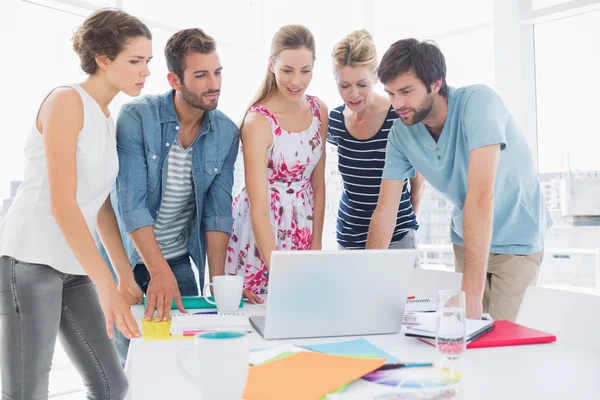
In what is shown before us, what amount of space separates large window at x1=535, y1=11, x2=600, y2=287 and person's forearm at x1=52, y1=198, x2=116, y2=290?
292 cm

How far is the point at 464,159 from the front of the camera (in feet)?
5.90

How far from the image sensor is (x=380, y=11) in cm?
446

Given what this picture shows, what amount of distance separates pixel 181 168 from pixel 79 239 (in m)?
0.61

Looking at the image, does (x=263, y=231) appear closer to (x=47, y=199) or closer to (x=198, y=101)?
(x=198, y=101)

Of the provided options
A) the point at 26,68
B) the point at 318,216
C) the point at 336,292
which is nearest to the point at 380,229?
the point at 318,216

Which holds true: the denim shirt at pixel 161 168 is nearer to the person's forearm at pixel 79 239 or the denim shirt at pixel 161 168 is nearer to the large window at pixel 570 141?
the person's forearm at pixel 79 239

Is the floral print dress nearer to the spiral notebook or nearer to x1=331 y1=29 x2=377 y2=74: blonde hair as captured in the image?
x1=331 y1=29 x2=377 y2=74: blonde hair

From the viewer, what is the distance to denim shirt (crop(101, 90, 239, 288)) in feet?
5.59

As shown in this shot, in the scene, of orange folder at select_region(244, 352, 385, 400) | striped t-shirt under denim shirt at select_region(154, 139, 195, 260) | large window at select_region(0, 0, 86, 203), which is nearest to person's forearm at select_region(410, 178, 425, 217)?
striped t-shirt under denim shirt at select_region(154, 139, 195, 260)

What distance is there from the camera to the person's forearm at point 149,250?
1.58 m

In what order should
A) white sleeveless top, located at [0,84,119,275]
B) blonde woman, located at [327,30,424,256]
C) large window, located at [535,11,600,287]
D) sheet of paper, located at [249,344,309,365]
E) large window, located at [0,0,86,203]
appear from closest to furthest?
sheet of paper, located at [249,344,309,365] → white sleeveless top, located at [0,84,119,275] → blonde woman, located at [327,30,424,256] → large window, located at [0,0,86,203] → large window, located at [535,11,600,287]

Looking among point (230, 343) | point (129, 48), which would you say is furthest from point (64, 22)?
point (230, 343)

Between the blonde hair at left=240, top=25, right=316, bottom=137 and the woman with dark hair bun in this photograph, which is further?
the blonde hair at left=240, top=25, right=316, bottom=137

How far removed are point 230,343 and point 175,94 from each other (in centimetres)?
134
